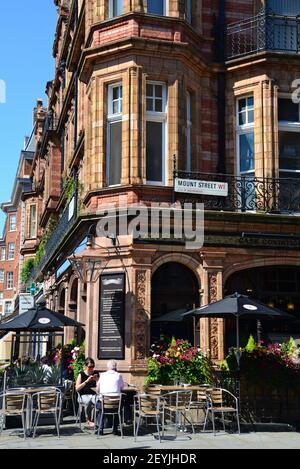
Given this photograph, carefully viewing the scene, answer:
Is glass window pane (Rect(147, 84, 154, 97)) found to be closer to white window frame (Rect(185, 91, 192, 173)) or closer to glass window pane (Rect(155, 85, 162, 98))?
glass window pane (Rect(155, 85, 162, 98))

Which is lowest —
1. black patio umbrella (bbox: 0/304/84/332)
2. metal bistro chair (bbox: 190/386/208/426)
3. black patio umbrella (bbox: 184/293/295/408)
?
metal bistro chair (bbox: 190/386/208/426)

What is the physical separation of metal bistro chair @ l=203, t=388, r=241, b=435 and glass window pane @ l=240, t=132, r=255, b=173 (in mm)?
6349

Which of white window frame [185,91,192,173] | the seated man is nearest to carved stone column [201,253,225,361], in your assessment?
white window frame [185,91,192,173]

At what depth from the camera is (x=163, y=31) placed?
17391mm

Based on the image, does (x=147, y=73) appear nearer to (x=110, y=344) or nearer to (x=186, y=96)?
(x=186, y=96)

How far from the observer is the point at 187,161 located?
17.5 meters

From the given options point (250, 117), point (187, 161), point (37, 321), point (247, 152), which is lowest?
point (37, 321)

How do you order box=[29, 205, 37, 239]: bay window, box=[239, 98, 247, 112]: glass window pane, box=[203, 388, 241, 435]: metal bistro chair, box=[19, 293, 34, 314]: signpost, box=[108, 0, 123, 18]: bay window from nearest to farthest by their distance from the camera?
1. box=[203, 388, 241, 435]: metal bistro chair
2. box=[108, 0, 123, 18]: bay window
3. box=[239, 98, 247, 112]: glass window pane
4. box=[19, 293, 34, 314]: signpost
5. box=[29, 205, 37, 239]: bay window

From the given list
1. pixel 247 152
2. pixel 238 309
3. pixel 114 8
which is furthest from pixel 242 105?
pixel 238 309

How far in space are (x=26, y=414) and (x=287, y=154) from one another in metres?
9.71

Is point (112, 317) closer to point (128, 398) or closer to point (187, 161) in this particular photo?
point (128, 398)

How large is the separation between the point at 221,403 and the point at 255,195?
5.80 m

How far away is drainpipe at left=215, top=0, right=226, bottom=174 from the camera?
18047 millimetres
